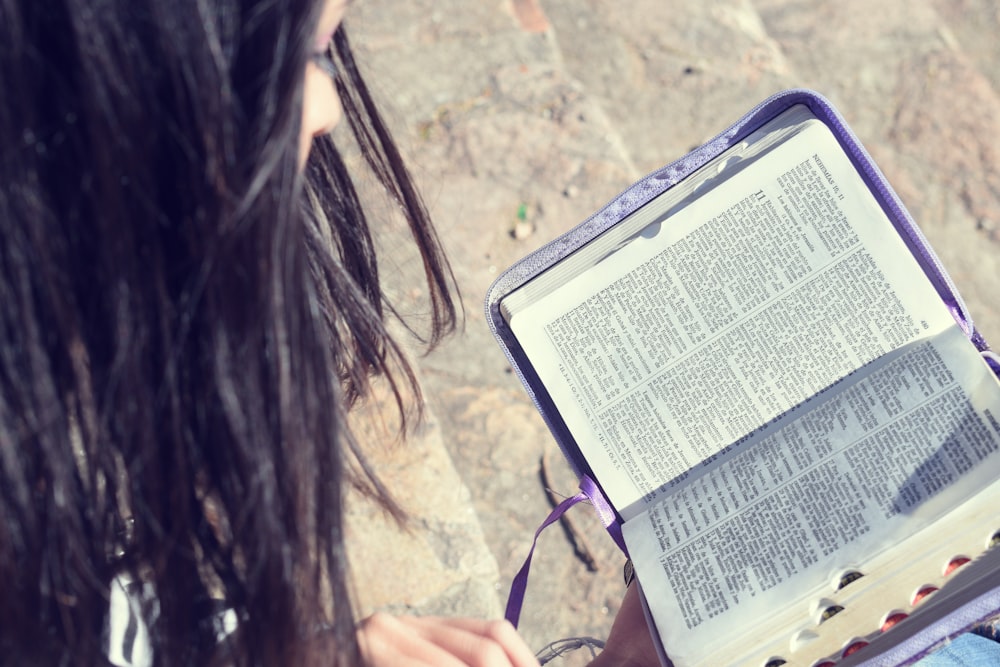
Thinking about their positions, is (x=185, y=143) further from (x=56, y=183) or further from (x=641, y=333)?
(x=641, y=333)

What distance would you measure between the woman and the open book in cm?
29

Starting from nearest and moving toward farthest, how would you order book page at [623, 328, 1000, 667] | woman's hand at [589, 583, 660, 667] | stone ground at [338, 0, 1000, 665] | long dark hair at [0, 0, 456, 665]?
long dark hair at [0, 0, 456, 665] → book page at [623, 328, 1000, 667] → woman's hand at [589, 583, 660, 667] → stone ground at [338, 0, 1000, 665]

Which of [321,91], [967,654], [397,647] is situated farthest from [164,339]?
[967,654]

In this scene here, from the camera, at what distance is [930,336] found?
2.22ft

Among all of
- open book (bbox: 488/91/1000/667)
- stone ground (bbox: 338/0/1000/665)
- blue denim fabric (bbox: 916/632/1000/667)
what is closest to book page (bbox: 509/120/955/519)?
open book (bbox: 488/91/1000/667)

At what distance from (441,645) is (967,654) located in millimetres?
506

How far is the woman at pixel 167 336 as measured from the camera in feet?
1.35

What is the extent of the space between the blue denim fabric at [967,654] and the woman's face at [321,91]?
28.6 inches

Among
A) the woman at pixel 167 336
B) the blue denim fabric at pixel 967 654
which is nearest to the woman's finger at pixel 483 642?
the woman at pixel 167 336

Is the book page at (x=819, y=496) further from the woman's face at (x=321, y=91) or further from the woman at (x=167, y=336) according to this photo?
the woman's face at (x=321, y=91)

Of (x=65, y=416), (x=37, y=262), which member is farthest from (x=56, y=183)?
(x=65, y=416)

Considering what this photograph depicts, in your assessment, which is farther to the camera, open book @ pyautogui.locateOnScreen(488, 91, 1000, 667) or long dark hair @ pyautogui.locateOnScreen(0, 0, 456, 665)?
open book @ pyautogui.locateOnScreen(488, 91, 1000, 667)

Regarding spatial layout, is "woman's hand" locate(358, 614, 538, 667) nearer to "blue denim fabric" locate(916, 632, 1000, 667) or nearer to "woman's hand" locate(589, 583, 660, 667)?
"woman's hand" locate(589, 583, 660, 667)

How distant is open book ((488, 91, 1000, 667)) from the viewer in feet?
2.09
